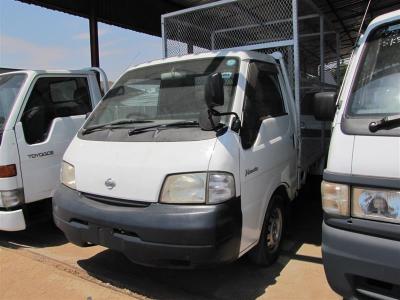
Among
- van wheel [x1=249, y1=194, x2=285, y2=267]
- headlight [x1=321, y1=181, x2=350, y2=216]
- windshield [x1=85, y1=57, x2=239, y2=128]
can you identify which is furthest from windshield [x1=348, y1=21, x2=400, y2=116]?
van wheel [x1=249, y1=194, x2=285, y2=267]

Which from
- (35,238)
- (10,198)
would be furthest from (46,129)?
(35,238)

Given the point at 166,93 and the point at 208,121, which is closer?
the point at 208,121

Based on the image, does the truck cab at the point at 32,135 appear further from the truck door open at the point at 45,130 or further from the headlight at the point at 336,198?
the headlight at the point at 336,198

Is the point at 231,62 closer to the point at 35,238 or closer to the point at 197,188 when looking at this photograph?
the point at 197,188

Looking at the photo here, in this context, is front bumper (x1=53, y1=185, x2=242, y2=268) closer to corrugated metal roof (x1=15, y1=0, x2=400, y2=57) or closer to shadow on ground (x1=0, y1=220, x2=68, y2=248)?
shadow on ground (x1=0, y1=220, x2=68, y2=248)

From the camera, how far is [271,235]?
13.2 feet

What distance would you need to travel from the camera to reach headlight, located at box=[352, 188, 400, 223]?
2.28m

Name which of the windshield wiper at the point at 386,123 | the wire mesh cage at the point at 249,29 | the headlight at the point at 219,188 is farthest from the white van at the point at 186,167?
the wire mesh cage at the point at 249,29

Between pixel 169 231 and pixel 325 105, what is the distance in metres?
1.50

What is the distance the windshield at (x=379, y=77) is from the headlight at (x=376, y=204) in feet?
1.88

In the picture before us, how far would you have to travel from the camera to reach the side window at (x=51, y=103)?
191 inches

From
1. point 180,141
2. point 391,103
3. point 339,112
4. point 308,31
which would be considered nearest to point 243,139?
point 180,141

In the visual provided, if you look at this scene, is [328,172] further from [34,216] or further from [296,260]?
[34,216]

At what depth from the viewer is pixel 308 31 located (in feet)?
19.9
